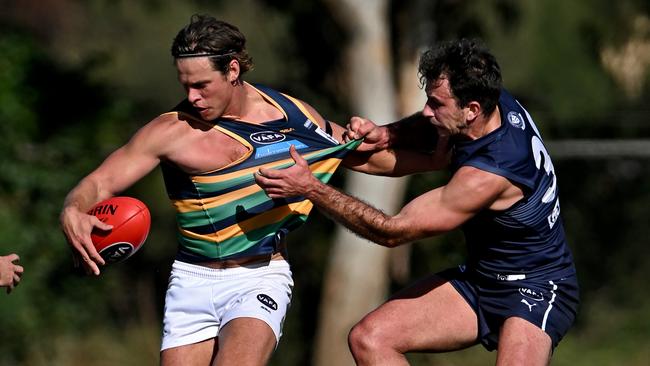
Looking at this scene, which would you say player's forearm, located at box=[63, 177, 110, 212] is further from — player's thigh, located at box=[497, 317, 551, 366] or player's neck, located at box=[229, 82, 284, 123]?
player's thigh, located at box=[497, 317, 551, 366]

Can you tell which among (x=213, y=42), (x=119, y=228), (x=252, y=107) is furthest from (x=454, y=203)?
(x=119, y=228)

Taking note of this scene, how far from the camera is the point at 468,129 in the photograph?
6.52m

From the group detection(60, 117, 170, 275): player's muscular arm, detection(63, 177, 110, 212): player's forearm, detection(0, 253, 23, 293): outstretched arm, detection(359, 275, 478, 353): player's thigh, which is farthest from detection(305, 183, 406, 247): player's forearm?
detection(0, 253, 23, 293): outstretched arm

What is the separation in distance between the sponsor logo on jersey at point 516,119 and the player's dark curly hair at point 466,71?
149 mm

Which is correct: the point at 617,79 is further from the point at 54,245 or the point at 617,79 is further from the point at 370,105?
the point at 54,245

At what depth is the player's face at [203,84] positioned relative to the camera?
6.52m

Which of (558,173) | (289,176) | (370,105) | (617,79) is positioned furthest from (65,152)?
(289,176)

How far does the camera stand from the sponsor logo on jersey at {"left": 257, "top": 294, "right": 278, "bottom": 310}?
6.59 metres

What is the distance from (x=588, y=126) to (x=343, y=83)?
287 centimetres

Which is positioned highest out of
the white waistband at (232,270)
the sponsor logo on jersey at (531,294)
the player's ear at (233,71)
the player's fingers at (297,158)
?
the player's ear at (233,71)

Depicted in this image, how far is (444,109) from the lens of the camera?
648 cm

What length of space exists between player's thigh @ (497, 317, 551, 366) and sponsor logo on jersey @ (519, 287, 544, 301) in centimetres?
15

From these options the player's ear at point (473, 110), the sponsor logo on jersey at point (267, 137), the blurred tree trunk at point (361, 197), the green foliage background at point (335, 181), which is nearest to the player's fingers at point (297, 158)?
the sponsor logo on jersey at point (267, 137)

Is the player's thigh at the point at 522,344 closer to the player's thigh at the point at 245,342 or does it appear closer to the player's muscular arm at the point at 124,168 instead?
the player's thigh at the point at 245,342
